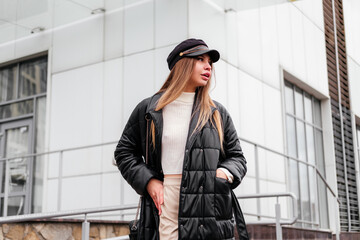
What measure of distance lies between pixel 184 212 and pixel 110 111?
667cm

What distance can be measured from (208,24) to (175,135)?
262 inches

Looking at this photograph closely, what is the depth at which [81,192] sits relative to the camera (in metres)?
8.77

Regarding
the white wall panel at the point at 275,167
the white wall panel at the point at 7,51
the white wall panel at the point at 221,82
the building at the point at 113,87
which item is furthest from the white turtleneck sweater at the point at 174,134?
the white wall panel at the point at 7,51

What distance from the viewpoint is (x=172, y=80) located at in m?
2.56

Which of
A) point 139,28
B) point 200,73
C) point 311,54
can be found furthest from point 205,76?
point 311,54

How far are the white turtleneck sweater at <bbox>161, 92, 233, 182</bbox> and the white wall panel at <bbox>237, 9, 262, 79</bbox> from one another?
7210 mm

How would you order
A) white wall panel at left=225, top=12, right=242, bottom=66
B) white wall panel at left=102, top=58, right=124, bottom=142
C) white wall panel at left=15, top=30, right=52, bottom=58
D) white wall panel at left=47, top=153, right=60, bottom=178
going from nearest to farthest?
white wall panel at left=102, top=58, right=124, bottom=142 < white wall panel at left=47, top=153, right=60, bottom=178 < white wall panel at left=225, top=12, right=242, bottom=66 < white wall panel at left=15, top=30, right=52, bottom=58

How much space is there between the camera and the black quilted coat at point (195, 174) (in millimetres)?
2279

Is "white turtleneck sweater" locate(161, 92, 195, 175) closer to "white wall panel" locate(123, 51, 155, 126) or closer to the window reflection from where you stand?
"white wall panel" locate(123, 51, 155, 126)

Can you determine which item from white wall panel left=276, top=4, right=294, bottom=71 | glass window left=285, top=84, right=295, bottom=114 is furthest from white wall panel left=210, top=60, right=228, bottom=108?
glass window left=285, top=84, right=295, bottom=114

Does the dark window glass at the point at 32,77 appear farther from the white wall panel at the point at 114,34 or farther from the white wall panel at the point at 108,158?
the white wall panel at the point at 108,158

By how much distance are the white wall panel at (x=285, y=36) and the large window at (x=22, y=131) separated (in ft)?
15.5

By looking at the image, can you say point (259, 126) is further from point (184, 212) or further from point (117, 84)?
point (184, 212)

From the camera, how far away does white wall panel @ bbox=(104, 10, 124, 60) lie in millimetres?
9070
